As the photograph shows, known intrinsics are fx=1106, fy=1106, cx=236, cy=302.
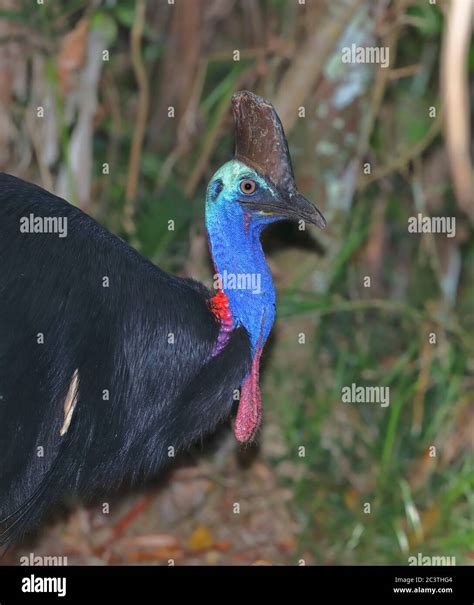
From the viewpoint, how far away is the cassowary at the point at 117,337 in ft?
10.7

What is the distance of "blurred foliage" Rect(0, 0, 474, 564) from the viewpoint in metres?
4.72

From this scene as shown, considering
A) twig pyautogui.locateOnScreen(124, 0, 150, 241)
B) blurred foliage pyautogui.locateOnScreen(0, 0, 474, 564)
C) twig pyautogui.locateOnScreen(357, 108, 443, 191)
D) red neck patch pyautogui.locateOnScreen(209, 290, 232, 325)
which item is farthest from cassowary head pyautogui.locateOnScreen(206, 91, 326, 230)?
twig pyautogui.locateOnScreen(357, 108, 443, 191)

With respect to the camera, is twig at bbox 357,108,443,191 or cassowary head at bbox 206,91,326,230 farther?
twig at bbox 357,108,443,191

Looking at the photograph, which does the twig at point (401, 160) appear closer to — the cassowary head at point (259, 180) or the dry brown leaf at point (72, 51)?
the dry brown leaf at point (72, 51)

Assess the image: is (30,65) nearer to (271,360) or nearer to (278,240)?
(278,240)

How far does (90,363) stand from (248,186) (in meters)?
0.72

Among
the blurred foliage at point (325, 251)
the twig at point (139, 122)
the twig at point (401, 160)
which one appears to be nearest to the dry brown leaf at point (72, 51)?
the blurred foliage at point (325, 251)

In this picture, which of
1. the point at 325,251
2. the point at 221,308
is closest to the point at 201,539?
the point at 325,251

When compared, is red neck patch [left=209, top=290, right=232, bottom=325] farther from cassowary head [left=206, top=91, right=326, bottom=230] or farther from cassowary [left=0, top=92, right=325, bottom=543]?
cassowary head [left=206, top=91, right=326, bottom=230]

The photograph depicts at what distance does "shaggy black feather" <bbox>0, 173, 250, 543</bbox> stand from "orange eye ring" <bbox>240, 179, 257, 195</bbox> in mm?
369

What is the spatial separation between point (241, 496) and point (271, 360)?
0.61 m

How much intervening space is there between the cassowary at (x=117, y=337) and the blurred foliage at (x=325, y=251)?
3.87 ft

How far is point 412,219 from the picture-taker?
18.4 feet

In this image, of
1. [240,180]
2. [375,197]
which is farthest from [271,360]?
[240,180]
